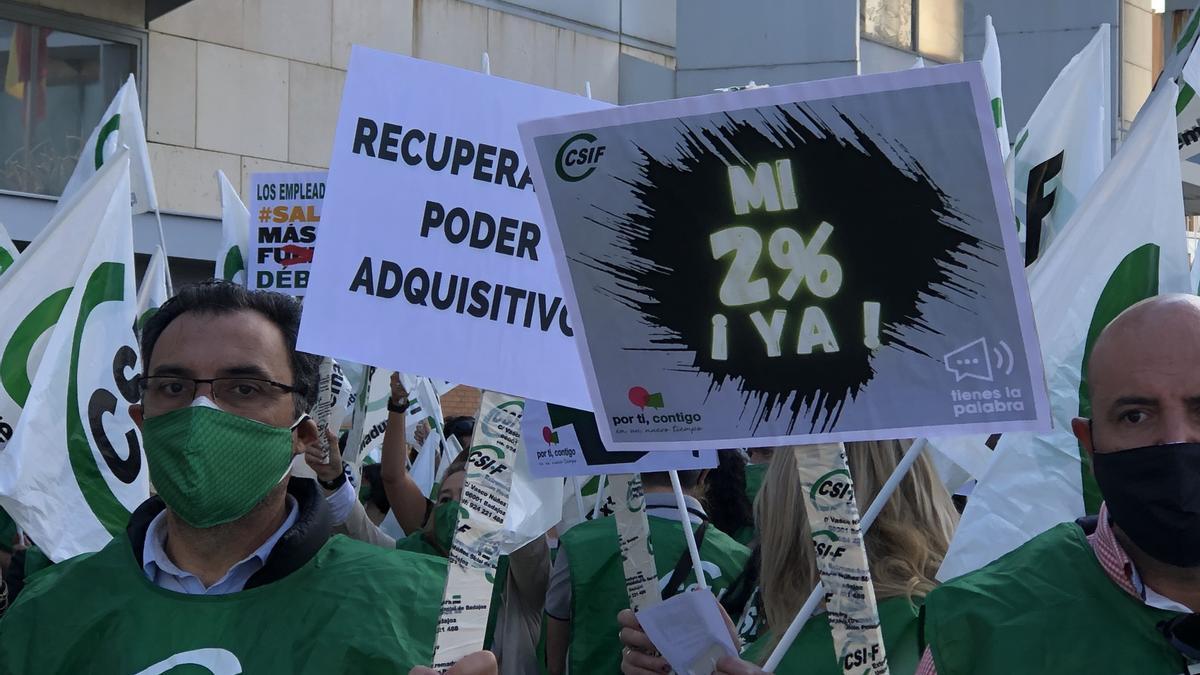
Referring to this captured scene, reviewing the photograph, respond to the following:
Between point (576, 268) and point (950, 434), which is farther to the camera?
point (576, 268)

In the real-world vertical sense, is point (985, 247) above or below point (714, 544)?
above

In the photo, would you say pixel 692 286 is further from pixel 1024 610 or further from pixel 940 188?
pixel 1024 610

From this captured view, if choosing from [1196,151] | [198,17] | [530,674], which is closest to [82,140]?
[198,17]

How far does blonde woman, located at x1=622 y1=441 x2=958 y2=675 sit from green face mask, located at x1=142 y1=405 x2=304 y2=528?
91 cm

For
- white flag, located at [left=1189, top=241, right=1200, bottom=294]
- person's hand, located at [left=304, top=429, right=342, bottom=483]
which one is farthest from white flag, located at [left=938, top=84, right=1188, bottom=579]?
person's hand, located at [left=304, top=429, right=342, bottom=483]

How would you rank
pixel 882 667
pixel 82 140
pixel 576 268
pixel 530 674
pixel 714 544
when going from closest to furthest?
pixel 882 667 < pixel 576 268 < pixel 714 544 < pixel 530 674 < pixel 82 140

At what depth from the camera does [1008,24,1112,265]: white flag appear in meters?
5.82

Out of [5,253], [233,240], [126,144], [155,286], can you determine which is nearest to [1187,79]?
[155,286]

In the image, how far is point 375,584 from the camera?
9.57 feet

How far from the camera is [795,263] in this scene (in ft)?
9.11

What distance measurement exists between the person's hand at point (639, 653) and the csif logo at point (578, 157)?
3.37 feet

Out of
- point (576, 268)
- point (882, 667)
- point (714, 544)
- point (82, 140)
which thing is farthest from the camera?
point (82, 140)

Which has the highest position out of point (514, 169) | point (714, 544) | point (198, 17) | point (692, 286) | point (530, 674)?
point (198, 17)

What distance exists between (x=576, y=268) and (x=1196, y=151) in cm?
278
